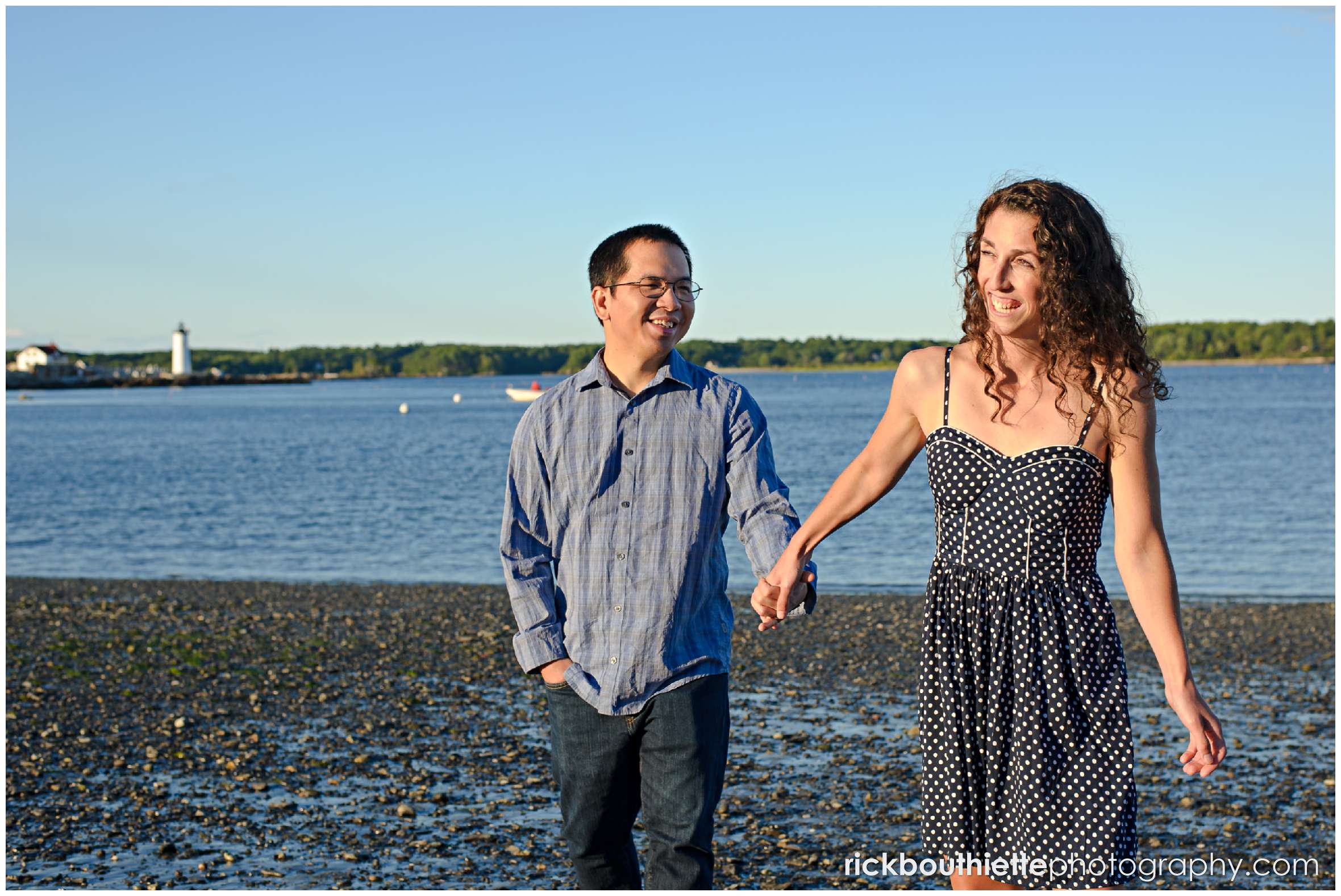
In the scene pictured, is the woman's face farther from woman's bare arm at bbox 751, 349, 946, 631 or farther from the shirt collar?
the shirt collar

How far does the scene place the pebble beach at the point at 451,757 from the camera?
6934mm

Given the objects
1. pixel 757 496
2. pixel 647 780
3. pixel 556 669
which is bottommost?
pixel 647 780

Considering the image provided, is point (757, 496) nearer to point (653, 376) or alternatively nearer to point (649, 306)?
point (653, 376)

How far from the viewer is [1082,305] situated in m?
3.36

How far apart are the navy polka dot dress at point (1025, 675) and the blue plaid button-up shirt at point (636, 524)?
0.63 meters

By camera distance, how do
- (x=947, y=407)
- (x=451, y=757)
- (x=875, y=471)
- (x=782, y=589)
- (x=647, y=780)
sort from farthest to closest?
(x=451, y=757) < (x=647, y=780) < (x=782, y=589) < (x=875, y=471) < (x=947, y=407)

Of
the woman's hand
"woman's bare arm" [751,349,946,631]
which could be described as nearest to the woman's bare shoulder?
"woman's bare arm" [751,349,946,631]

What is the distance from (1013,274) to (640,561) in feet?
4.70

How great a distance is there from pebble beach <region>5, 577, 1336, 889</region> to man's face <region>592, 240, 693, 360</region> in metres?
3.53

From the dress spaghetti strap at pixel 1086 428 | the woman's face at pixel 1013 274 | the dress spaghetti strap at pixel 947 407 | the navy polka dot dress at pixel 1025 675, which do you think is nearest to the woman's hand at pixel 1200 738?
the navy polka dot dress at pixel 1025 675

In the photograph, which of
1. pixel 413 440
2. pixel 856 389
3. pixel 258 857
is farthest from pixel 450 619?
pixel 856 389

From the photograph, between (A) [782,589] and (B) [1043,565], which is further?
(A) [782,589]

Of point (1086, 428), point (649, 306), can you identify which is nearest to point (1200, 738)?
point (1086, 428)

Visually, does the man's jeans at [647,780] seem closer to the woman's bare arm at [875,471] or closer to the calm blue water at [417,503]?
the woman's bare arm at [875,471]
